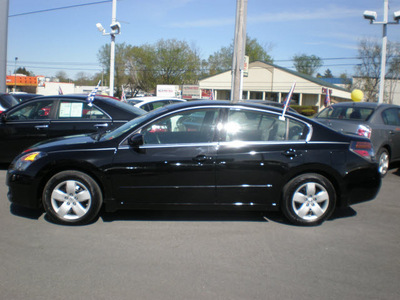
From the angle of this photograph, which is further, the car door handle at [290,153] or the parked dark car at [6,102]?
the parked dark car at [6,102]

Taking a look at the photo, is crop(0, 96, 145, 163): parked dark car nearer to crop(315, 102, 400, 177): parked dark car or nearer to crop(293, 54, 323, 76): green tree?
crop(315, 102, 400, 177): parked dark car

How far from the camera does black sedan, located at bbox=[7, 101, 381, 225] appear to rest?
16.0 ft

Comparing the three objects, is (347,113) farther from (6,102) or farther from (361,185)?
(6,102)

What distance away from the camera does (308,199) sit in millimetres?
5082

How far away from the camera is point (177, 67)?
7412 cm

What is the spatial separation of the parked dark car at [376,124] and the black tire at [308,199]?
11.5 feet

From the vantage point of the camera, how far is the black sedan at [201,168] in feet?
16.0

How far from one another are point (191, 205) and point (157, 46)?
237 feet

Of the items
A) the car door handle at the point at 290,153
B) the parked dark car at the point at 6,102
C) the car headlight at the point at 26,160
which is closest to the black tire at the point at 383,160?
the car door handle at the point at 290,153

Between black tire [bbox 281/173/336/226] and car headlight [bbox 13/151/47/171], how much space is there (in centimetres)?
Result: 316

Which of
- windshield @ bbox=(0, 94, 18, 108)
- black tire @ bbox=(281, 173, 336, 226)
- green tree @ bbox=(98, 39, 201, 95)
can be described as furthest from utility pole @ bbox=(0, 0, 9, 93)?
green tree @ bbox=(98, 39, 201, 95)

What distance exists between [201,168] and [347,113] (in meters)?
5.54

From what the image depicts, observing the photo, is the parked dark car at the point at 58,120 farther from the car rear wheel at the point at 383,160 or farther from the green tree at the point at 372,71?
the green tree at the point at 372,71

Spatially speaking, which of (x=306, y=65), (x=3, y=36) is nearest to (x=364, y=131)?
(x=3, y=36)
